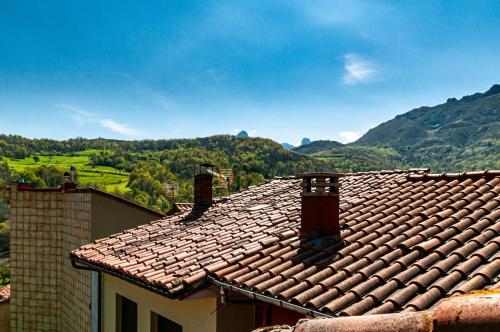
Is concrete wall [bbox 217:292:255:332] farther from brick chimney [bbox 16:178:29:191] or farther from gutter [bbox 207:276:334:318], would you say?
brick chimney [bbox 16:178:29:191]

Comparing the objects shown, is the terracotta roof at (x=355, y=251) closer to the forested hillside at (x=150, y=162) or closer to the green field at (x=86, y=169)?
the forested hillside at (x=150, y=162)

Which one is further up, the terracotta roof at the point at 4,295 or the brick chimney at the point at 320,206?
the brick chimney at the point at 320,206

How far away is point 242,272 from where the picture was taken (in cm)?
633

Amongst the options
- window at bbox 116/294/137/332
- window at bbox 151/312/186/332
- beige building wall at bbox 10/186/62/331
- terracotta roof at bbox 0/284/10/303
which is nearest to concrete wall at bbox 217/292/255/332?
window at bbox 151/312/186/332

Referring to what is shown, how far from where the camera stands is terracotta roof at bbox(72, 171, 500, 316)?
4.75 meters

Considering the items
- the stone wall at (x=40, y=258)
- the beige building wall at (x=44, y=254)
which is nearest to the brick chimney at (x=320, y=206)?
the beige building wall at (x=44, y=254)

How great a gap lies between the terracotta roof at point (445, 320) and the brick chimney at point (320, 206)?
5.31 m

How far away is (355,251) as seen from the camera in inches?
242

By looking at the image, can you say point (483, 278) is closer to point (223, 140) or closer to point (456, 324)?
point (456, 324)

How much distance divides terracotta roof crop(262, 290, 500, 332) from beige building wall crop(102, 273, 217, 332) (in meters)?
5.29

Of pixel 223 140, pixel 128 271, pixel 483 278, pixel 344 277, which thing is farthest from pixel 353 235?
pixel 223 140

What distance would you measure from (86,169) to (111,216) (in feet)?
272

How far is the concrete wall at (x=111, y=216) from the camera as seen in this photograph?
14969 mm

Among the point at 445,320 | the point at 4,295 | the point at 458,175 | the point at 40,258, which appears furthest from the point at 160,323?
the point at 4,295
